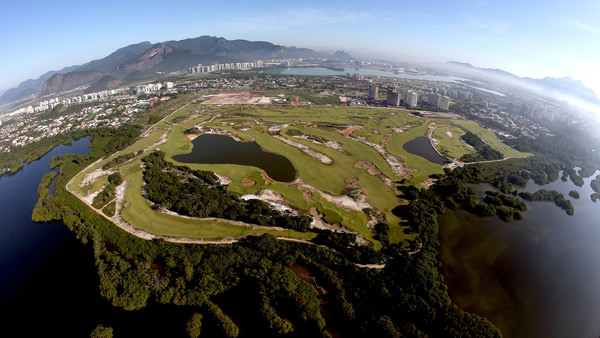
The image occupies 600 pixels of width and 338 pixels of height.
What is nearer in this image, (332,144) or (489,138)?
(332,144)

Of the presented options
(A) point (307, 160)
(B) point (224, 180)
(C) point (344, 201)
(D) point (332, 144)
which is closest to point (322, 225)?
(C) point (344, 201)

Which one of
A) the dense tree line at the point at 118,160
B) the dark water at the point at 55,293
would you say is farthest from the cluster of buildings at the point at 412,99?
the dark water at the point at 55,293

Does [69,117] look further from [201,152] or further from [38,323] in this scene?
[38,323]

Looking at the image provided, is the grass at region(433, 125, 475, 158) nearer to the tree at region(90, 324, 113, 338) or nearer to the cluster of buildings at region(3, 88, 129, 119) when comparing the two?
the tree at region(90, 324, 113, 338)

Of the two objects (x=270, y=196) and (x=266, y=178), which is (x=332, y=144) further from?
(x=270, y=196)

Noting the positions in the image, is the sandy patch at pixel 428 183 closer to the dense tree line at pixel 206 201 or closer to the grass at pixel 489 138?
the dense tree line at pixel 206 201

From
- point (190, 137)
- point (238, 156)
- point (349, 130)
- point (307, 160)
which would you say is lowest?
point (307, 160)
